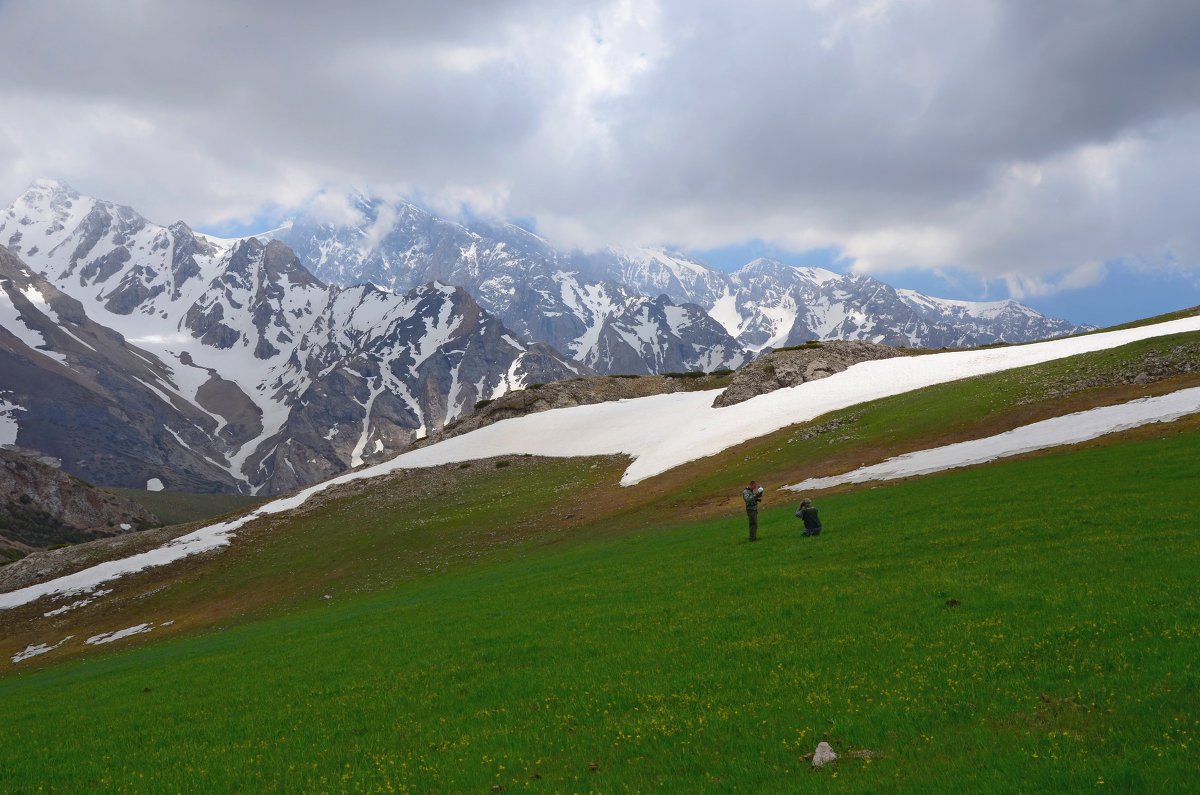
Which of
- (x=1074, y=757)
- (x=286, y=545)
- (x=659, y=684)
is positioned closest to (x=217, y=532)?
(x=286, y=545)

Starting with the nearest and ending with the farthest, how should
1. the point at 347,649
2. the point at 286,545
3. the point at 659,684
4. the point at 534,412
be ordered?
the point at 659,684 → the point at 347,649 → the point at 286,545 → the point at 534,412

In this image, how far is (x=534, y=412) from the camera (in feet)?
345

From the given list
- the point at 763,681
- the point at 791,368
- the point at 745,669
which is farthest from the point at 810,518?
the point at 791,368

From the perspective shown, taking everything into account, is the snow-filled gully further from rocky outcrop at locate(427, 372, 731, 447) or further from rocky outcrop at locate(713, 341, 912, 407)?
rocky outcrop at locate(427, 372, 731, 447)

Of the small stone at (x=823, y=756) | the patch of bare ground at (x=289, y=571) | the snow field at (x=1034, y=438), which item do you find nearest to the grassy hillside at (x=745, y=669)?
the small stone at (x=823, y=756)

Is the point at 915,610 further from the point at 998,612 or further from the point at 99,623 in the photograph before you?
the point at 99,623

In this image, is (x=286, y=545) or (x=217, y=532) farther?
(x=217, y=532)

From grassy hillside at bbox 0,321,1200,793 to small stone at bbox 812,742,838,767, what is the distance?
7.0 inches

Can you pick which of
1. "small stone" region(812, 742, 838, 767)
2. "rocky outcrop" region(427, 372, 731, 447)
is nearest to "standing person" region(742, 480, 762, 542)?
"small stone" region(812, 742, 838, 767)

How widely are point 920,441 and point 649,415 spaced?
4597cm

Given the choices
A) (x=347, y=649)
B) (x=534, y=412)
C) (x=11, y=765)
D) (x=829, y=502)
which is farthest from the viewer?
(x=534, y=412)

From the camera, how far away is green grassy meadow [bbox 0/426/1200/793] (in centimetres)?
1009

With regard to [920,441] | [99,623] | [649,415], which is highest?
[649,415]

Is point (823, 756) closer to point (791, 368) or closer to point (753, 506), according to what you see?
point (753, 506)
